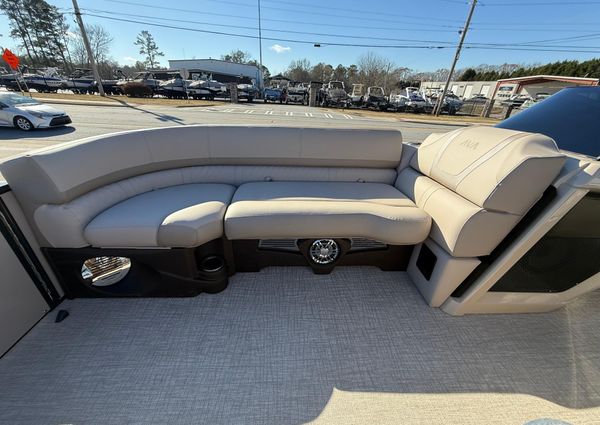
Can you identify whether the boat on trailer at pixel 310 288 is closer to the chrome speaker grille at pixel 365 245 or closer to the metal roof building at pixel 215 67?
the chrome speaker grille at pixel 365 245

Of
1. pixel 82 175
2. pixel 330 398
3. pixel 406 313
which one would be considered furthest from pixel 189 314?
pixel 406 313

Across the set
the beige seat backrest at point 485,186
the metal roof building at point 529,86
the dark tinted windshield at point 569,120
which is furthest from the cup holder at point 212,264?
the metal roof building at point 529,86

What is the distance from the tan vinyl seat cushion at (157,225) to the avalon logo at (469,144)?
173 cm

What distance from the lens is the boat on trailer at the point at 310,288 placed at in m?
1.23

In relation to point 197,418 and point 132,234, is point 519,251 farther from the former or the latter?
point 132,234

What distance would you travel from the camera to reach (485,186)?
1.41 metres

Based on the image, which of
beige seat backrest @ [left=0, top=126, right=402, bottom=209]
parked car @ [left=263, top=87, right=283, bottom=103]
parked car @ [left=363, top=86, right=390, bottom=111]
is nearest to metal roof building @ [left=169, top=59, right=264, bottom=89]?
Result: parked car @ [left=263, top=87, right=283, bottom=103]

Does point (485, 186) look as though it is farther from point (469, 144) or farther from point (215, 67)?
point (215, 67)

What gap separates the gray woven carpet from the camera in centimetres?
116

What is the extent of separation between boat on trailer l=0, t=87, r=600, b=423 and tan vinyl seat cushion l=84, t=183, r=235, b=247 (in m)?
0.01

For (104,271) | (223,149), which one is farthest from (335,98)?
(104,271)

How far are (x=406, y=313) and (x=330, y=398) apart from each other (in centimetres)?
77

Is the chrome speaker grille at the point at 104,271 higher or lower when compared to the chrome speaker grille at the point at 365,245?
lower

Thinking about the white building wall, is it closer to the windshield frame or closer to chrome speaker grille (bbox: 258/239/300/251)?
the windshield frame
